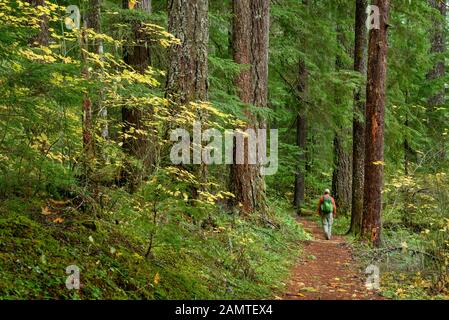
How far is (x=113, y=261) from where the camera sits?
5.20 m

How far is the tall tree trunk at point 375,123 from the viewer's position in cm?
1133

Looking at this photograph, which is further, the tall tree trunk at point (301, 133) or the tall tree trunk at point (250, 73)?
the tall tree trunk at point (301, 133)

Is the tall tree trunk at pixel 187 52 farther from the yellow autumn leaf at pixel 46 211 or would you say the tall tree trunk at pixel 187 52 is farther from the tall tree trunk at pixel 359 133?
the tall tree trunk at pixel 359 133

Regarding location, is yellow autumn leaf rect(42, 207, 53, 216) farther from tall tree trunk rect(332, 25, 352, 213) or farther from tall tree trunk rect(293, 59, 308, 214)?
tall tree trunk rect(332, 25, 352, 213)

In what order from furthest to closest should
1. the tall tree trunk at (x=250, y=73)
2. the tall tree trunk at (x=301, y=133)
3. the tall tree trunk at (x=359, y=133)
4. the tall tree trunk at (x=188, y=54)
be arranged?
the tall tree trunk at (x=301, y=133), the tall tree trunk at (x=359, y=133), the tall tree trunk at (x=250, y=73), the tall tree trunk at (x=188, y=54)

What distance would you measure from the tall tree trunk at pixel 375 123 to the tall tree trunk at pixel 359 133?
9.94ft

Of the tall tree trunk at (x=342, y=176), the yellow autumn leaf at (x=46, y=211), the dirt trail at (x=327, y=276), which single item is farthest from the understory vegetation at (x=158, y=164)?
the tall tree trunk at (x=342, y=176)

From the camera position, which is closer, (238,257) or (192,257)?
(192,257)

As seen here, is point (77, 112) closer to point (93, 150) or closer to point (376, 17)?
point (93, 150)

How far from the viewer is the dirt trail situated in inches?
281

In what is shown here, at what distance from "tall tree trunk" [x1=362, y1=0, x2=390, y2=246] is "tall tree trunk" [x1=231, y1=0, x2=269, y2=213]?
110 inches

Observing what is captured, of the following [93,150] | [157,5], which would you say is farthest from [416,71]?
[93,150]

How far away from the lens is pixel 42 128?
5.46 metres
